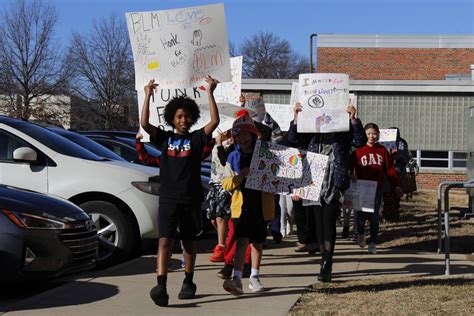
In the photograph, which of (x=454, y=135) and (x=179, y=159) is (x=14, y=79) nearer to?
(x=454, y=135)

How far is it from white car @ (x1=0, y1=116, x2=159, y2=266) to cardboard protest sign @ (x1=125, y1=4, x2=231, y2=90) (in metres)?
2.06

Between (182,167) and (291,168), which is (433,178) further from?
(182,167)

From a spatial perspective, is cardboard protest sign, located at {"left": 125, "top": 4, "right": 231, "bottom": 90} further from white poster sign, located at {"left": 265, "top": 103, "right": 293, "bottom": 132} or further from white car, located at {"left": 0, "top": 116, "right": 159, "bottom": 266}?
white poster sign, located at {"left": 265, "top": 103, "right": 293, "bottom": 132}

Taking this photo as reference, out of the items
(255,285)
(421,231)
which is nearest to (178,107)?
(255,285)

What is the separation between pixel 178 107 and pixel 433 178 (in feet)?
72.9

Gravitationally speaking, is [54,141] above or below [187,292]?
above

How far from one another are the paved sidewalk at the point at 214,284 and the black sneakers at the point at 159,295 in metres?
0.06

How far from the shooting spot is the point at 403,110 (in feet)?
86.9

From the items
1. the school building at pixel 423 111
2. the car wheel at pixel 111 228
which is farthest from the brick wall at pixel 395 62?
the car wheel at pixel 111 228

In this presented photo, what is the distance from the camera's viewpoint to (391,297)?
639 cm

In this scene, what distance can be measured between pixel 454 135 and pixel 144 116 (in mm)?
22279

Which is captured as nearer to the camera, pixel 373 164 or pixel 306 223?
pixel 306 223

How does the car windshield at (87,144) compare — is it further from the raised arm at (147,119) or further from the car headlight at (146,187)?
the raised arm at (147,119)

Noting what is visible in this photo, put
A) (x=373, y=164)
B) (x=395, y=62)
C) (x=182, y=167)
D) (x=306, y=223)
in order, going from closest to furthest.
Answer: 1. (x=182, y=167)
2. (x=306, y=223)
3. (x=373, y=164)
4. (x=395, y=62)
